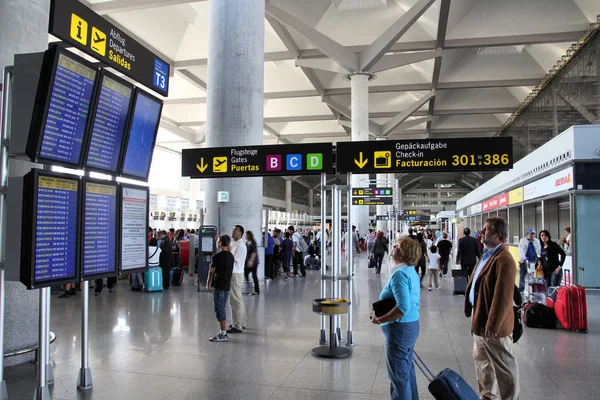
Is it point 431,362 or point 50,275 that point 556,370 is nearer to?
point 431,362

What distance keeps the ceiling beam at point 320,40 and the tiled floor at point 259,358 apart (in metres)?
16.5

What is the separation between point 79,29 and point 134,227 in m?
1.96

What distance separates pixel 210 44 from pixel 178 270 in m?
6.37

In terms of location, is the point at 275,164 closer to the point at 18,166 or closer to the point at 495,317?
the point at 18,166

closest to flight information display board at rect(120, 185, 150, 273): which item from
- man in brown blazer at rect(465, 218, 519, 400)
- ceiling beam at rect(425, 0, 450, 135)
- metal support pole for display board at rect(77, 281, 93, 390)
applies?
metal support pole for display board at rect(77, 281, 93, 390)

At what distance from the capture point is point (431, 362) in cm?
565

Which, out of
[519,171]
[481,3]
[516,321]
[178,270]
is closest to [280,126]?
[481,3]

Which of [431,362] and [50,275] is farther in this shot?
[431,362]

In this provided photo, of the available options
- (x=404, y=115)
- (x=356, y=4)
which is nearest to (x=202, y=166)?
(x=356, y=4)

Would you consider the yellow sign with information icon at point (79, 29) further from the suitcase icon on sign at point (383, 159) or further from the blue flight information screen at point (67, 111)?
the suitcase icon on sign at point (383, 159)

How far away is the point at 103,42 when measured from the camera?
3916 mm

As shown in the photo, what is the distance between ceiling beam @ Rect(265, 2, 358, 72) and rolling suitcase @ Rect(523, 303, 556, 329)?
17909mm

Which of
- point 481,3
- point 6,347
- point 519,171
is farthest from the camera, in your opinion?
point 481,3

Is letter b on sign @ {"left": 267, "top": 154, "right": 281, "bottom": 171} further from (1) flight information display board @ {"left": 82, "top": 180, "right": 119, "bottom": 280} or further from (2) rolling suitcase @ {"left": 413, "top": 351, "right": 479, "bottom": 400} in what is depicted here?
(2) rolling suitcase @ {"left": 413, "top": 351, "right": 479, "bottom": 400}
